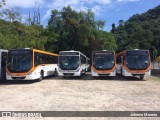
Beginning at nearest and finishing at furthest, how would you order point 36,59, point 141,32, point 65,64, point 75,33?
point 36,59, point 65,64, point 75,33, point 141,32

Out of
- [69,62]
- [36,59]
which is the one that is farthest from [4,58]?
[69,62]

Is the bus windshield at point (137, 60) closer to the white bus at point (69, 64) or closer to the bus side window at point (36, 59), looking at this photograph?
the white bus at point (69, 64)

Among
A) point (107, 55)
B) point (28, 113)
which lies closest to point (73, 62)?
point (107, 55)

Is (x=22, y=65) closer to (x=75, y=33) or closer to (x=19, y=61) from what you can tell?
(x=19, y=61)

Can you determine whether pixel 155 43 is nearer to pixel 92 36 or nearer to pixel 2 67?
pixel 92 36

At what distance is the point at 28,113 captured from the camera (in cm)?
1077

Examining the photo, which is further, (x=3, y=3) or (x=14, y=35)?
(x=14, y=35)

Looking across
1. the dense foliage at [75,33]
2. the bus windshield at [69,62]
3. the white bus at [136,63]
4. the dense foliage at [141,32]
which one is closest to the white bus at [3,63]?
the bus windshield at [69,62]

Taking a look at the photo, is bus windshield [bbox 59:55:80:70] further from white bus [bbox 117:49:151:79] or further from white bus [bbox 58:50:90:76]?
white bus [bbox 117:49:151:79]

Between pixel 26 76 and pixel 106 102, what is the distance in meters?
11.2

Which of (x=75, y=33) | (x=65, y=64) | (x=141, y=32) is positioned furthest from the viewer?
(x=141, y=32)

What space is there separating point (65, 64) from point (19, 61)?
19.1 feet

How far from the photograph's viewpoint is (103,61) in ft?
90.9

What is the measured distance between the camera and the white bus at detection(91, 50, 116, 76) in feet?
89.5
